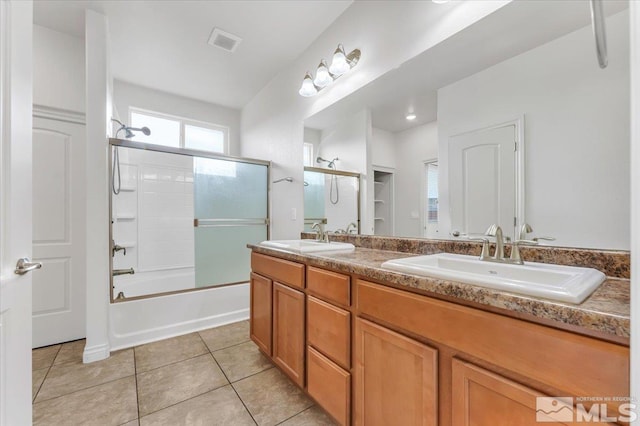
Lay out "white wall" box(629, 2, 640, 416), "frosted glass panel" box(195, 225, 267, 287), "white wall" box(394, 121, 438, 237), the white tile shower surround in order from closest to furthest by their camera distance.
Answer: "white wall" box(629, 2, 640, 416)
"white wall" box(394, 121, 438, 237)
"frosted glass panel" box(195, 225, 267, 287)
the white tile shower surround

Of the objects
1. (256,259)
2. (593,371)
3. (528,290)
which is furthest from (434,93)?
(256,259)

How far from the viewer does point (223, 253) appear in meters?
2.93

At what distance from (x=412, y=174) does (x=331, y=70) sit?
3.56 ft

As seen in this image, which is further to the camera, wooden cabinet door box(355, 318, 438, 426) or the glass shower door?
the glass shower door

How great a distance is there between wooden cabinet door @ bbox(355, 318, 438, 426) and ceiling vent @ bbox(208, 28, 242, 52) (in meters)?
2.60

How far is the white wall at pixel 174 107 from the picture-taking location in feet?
10.5

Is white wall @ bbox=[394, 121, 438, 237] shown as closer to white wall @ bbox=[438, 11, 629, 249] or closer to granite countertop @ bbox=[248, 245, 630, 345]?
white wall @ bbox=[438, 11, 629, 249]

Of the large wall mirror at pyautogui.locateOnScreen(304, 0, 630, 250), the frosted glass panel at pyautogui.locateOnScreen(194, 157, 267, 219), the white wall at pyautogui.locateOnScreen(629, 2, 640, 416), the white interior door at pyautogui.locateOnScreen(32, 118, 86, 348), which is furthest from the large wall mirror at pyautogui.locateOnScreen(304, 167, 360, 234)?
the white interior door at pyautogui.locateOnScreen(32, 118, 86, 348)

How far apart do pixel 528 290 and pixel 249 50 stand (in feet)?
9.46

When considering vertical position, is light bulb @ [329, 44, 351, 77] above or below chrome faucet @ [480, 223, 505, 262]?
above

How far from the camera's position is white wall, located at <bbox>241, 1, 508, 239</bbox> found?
1.42m

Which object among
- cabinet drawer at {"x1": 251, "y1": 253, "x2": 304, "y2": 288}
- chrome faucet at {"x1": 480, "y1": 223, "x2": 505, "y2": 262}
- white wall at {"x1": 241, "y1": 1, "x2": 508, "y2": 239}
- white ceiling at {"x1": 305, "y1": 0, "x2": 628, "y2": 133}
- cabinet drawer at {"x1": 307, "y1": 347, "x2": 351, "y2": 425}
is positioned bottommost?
cabinet drawer at {"x1": 307, "y1": 347, "x2": 351, "y2": 425}

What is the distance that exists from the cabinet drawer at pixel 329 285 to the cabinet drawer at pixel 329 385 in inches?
12.1

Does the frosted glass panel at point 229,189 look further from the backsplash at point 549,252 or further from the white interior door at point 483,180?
the white interior door at point 483,180
